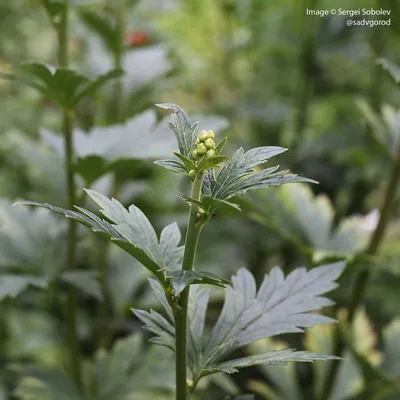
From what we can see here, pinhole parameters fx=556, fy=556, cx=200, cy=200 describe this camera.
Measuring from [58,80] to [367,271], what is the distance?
53cm

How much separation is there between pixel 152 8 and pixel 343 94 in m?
0.75

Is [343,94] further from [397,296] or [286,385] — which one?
[286,385]

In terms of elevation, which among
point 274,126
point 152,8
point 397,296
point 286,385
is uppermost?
point 152,8

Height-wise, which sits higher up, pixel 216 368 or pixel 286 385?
pixel 216 368

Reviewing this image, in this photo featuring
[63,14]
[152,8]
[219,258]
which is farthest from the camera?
[152,8]

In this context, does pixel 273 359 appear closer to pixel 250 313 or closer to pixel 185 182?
pixel 250 313

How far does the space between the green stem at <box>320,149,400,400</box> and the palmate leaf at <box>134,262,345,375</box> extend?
30cm

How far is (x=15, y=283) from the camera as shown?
0.75m

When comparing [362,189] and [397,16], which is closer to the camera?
[397,16]

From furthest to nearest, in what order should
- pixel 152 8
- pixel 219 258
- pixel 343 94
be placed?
pixel 152 8 → pixel 343 94 → pixel 219 258

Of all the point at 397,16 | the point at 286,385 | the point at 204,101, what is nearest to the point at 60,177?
the point at 286,385

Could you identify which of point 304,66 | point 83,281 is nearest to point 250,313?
point 83,281

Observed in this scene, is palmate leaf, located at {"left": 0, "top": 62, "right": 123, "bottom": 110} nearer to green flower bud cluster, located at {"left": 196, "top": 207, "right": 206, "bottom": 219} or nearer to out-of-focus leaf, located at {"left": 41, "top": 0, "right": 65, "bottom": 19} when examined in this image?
out-of-focus leaf, located at {"left": 41, "top": 0, "right": 65, "bottom": 19}

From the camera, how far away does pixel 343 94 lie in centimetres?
138
